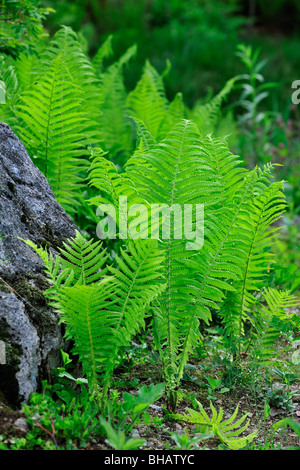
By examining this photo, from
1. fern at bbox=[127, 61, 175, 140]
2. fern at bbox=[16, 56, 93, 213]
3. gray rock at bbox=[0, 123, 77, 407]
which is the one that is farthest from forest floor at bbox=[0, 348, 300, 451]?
fern at bbox=[127, 61, 175, 140]

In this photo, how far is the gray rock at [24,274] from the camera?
179cm

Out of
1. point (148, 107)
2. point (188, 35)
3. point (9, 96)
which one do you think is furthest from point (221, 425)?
point (188, 35)

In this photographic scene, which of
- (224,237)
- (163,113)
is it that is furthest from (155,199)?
(163,113)

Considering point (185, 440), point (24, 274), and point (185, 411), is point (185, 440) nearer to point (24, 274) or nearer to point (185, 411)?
point (185, 411)

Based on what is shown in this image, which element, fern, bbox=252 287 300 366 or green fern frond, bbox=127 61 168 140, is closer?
fern, bbox=252 287 300 366

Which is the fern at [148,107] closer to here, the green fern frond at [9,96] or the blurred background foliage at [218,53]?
the blurred background foliage at [218,53]

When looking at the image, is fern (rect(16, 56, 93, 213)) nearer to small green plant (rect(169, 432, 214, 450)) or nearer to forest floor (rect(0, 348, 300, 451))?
forest floor (rect(0, 348, 300, 451))

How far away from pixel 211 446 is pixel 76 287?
757 millimetres

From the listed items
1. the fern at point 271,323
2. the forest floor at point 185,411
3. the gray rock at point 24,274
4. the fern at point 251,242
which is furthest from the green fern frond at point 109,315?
the fern at point 271,323

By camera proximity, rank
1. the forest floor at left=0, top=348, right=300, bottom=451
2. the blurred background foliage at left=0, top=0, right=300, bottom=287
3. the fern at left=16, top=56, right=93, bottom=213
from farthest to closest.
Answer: the blurred background foliage at left=0, top=0, right=300, bottom=287 < the fern at left=16, top=56, right=93, bottom=213 < the forest floor at left=0, top=348, right=300, bottom=451

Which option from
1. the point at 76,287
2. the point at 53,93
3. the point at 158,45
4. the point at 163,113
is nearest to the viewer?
the point at 76,287

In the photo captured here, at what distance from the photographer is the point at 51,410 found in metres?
1.79

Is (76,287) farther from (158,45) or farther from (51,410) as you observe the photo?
(158,45)

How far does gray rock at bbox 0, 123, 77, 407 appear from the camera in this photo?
5.86ft
